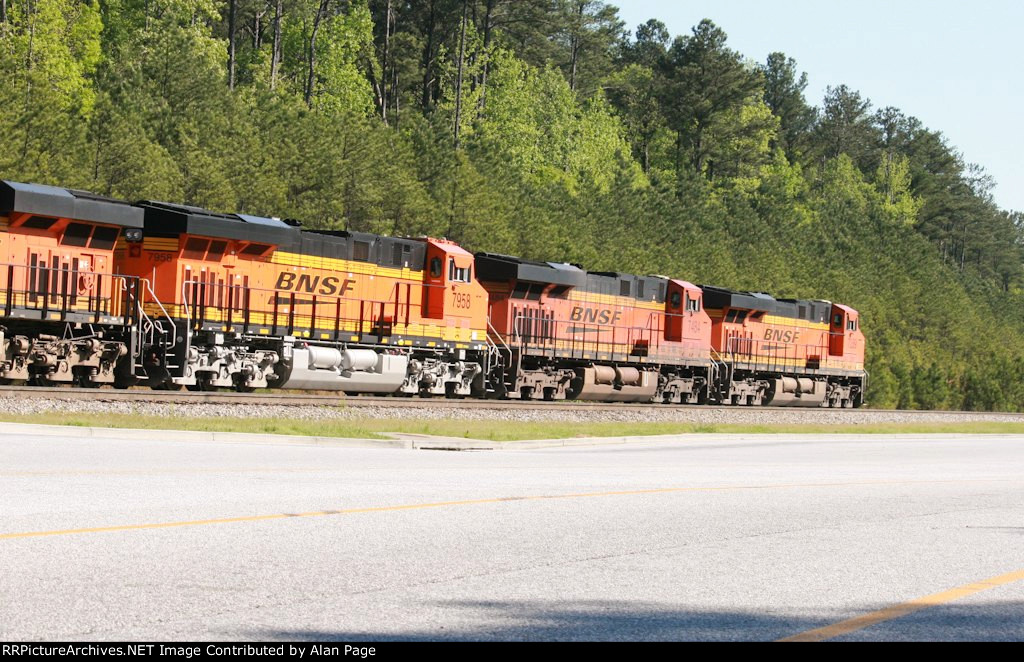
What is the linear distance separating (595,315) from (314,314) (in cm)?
1151

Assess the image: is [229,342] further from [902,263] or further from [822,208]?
[822,208]

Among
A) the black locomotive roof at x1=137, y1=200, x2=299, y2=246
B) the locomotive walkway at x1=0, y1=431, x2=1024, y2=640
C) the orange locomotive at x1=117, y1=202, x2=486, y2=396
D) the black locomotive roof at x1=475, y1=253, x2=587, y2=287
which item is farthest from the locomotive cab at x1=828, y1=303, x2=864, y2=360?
the locomotive walkway at x1=0, y1=431, x2=1024, y2=640

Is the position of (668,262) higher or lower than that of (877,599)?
higher

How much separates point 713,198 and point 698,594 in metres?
93.9

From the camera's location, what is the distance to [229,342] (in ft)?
87.3

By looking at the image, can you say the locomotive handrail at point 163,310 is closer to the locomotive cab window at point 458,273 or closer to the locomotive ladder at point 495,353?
the locomotive cab window at point 458,273

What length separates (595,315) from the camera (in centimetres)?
3769

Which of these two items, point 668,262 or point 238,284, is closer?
point 238,284

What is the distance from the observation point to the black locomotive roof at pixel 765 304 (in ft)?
143

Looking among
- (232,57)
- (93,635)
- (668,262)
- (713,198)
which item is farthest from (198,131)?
(713,198)

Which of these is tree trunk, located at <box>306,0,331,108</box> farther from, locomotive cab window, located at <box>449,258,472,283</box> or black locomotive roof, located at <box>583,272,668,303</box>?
locomotive cab window, located at <box>449,258,472,283</box>

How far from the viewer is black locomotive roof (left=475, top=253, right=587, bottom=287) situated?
34.7 m

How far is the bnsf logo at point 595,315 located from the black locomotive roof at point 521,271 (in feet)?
3.56

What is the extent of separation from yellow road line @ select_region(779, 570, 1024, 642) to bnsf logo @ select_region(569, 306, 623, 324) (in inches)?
1125
